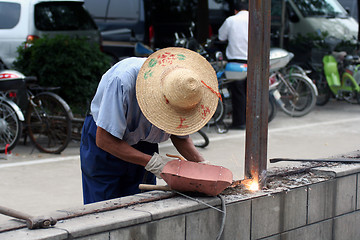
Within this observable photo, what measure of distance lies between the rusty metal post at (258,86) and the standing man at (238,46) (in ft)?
17.6

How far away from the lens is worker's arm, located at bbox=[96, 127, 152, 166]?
3.27 meters

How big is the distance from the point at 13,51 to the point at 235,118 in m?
3.76

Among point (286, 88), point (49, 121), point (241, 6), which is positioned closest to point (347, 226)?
point (49, 121)

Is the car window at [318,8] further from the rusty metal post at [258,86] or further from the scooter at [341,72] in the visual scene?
the rusty metal post at [258,86]

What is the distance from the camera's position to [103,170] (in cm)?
355

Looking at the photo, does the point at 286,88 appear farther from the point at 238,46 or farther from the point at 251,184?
the point at 251,184

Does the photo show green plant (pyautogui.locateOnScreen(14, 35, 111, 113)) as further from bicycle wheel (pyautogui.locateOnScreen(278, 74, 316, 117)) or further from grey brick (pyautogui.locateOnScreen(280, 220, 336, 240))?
grey brick (pyautogui.locateOnScreen(280, 220, 336, 240))

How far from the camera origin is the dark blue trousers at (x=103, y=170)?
3.53 meters

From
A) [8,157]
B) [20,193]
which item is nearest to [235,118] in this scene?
[8,157]

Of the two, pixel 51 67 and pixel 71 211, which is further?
pixel 51 67

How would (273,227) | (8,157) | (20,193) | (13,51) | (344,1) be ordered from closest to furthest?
1. (273,227)
2. (20,193)
3. (8,157)
4. (13,51)
5. (344,1)

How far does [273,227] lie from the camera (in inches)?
141

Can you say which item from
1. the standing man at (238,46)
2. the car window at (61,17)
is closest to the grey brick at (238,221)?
the standing man at (238,46)

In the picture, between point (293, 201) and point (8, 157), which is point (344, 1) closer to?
point (8, 157)
